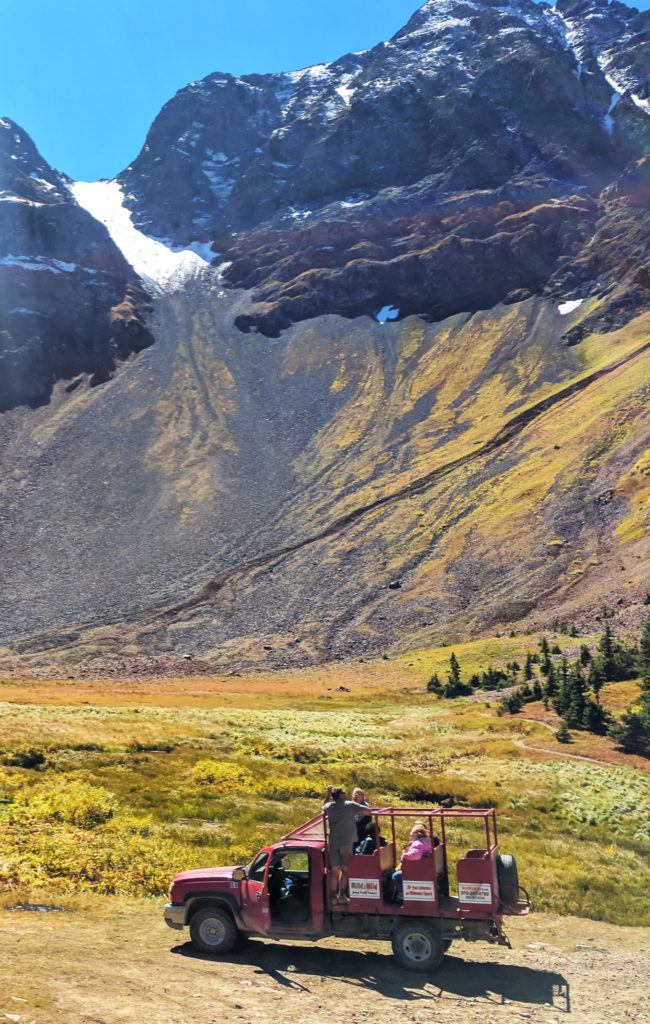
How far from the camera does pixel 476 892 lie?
1341cm

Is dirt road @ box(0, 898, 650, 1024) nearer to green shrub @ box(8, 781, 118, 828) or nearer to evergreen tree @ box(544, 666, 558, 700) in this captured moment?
green shrub @ box(8, 781, 118, 828)

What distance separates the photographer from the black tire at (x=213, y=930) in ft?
45.6

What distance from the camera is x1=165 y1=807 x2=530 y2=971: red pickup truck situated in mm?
13445

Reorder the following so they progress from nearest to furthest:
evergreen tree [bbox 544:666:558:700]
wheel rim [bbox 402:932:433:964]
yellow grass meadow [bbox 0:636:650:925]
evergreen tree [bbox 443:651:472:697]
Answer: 1. wheel rim [bbox 402:932:433:964]
2. yellow grass meadow [bbox 0:636:650:925]
3. evergreen tree [bbox 544:666:558:700]
4. evergreen tree [bbox 443:651:472:697]

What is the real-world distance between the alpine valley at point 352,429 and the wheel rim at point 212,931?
2223 inches

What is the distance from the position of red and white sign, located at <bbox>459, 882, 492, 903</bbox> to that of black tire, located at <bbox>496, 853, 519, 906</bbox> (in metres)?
0.51

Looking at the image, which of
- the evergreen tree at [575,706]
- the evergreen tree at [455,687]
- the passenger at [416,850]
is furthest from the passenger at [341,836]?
the evergreen tree at [455,687]

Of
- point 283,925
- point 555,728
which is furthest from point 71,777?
point 555,728

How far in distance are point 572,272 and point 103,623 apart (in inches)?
4752

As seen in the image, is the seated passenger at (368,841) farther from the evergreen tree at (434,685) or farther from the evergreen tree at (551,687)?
the evergreen tree at (434,685)

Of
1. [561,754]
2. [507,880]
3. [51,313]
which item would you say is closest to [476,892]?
[507,880]

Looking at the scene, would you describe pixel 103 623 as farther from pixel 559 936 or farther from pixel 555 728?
pixel 559 936

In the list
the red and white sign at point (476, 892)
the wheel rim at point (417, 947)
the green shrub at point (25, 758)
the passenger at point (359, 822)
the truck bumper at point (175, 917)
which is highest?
the green shrub at point (25, 758)

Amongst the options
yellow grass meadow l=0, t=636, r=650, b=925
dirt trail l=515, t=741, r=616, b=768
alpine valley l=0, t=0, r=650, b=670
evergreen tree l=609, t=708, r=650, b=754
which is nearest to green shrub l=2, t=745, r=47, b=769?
yellow grass meadow l=0, t=636, r=650, b=925
